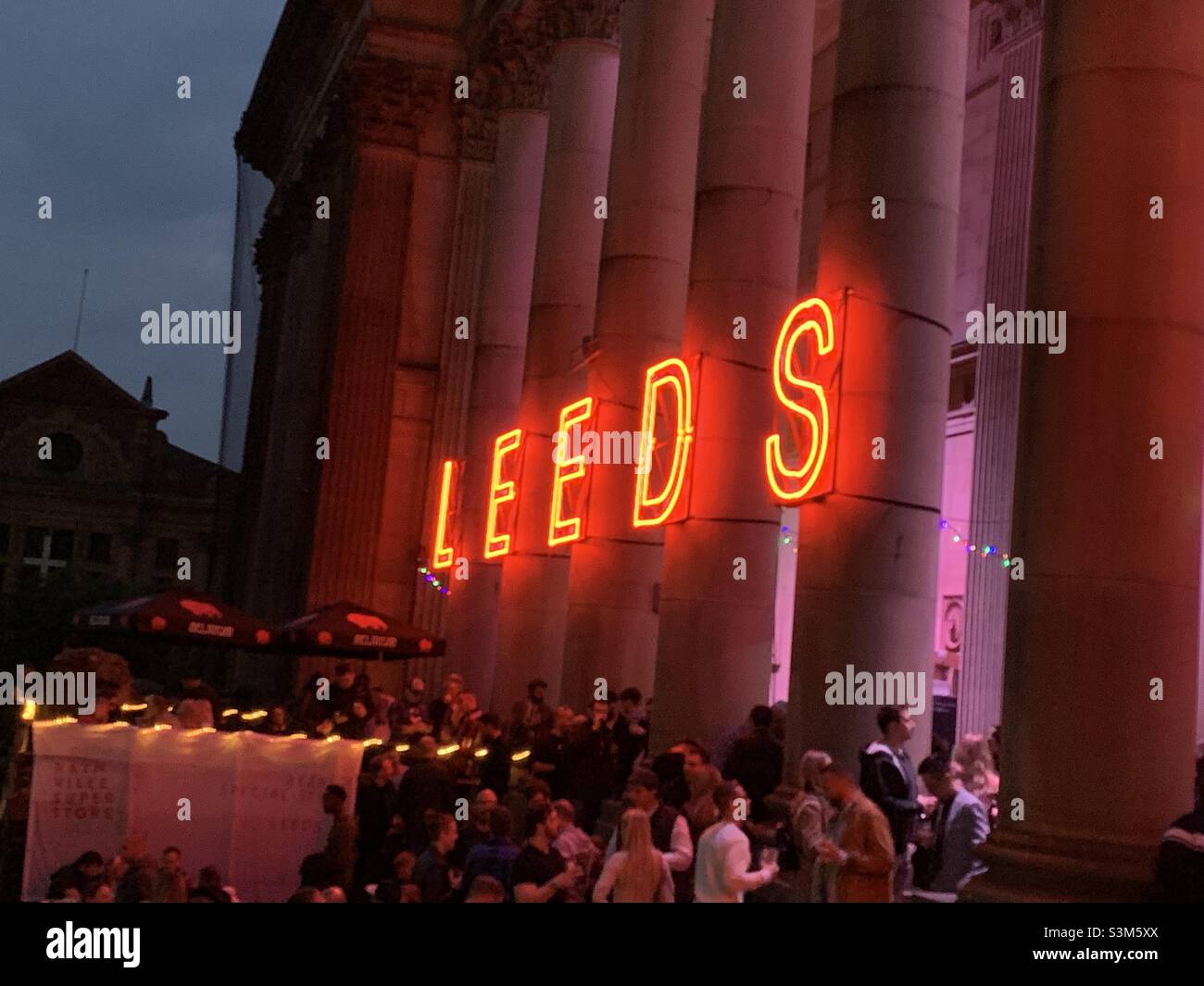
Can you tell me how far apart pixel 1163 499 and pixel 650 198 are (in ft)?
38.5

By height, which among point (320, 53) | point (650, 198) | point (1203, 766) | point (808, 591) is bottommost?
point (1203, 766)

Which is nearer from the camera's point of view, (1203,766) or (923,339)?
(1203,766)

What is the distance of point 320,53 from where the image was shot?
4362cm

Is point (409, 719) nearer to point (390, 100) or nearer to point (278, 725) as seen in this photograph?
point (278, 725)

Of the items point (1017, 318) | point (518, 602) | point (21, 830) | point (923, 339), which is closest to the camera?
point (923, 339)

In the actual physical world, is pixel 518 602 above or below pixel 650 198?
below

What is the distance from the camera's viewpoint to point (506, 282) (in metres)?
30.1

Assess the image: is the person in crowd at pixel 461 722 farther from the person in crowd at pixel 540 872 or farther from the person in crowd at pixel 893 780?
the person in crowd at pixel 893 780

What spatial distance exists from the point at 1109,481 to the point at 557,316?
16.0m

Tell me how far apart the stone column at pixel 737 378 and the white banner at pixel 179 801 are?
168 inches

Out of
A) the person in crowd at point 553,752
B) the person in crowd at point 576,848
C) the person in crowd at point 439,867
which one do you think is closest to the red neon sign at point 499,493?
the person in crowd at point 553,752

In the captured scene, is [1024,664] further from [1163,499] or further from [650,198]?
[650,198]
